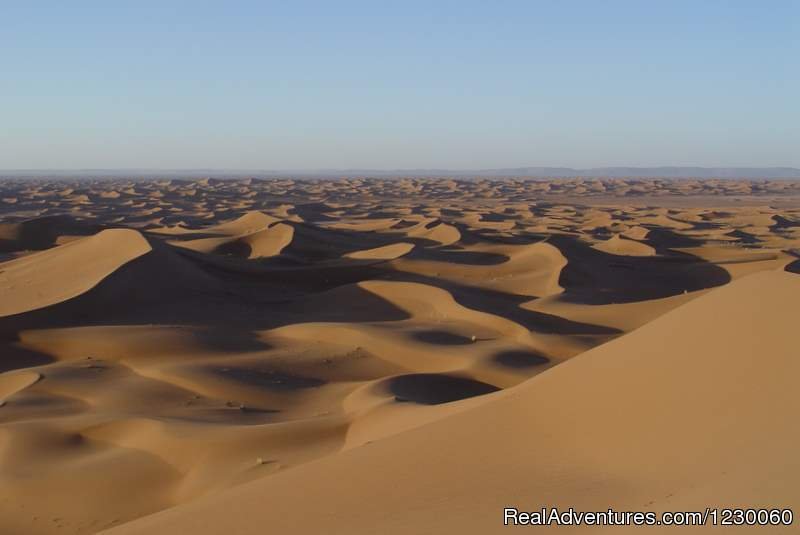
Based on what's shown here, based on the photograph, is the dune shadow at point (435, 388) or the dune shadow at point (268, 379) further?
the dune shadow at point (268, 379)

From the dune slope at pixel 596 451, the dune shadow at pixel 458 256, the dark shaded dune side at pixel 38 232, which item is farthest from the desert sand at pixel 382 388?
the dark shaded dune side at pixel 38 232

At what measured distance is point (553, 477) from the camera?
13.9 ft

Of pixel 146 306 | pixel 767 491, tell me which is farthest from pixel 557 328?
pixel 767 491

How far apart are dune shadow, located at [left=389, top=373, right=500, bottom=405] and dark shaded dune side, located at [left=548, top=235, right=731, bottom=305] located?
597 cm

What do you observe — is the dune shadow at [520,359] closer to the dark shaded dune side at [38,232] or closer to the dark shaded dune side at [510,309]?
the dark shaded dune side at [510,309]

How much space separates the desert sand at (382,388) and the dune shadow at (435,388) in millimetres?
43

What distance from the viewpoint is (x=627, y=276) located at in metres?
18.4

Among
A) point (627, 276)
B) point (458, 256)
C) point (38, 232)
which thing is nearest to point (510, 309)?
point (627, 276)

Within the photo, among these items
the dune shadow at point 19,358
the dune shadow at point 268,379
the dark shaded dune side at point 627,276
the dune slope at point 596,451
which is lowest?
the dune shadow at point 19,358

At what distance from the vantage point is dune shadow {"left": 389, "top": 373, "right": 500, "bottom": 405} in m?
8.27

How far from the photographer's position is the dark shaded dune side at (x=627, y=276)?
16.1m

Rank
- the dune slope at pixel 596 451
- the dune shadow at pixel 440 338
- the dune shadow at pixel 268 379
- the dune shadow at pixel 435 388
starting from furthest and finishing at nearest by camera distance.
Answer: the dune shadow at pixel 440 338
the dune shadow at pixel 268 379
the dune shadow at pixel 435 388
the dune slope at pixel 596 451

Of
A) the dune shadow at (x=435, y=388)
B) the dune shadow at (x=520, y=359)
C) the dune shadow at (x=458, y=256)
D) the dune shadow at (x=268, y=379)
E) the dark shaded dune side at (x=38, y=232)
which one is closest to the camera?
the dune shadow at (x=435, y=388)

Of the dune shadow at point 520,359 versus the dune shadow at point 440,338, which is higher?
the dune shadow at point 520,359
